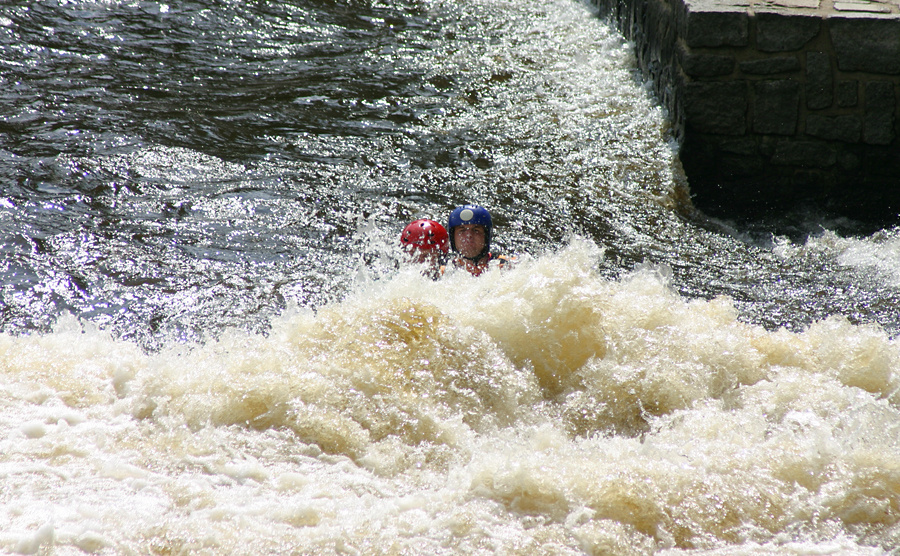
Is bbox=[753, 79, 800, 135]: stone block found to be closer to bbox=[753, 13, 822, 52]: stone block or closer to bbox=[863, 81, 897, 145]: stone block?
bbox=[753, 13, 822, 52]: stone block

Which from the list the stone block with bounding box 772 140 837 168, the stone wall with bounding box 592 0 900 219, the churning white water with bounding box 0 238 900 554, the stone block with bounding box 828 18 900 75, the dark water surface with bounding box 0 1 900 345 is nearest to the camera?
the churning white water with bounding box 0 238 900 554

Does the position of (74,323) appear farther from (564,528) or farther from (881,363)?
(881,363)

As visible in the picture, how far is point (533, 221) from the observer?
19.2 feet

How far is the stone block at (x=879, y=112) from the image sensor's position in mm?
5977

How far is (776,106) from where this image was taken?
20.2 feet

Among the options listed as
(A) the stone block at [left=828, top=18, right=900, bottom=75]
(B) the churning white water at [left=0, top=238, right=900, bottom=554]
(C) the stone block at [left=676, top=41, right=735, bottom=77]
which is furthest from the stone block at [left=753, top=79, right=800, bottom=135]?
(B) the churning white water at [left=0, top=238, right=900, bottom=554]

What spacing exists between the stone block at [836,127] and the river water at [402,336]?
0.68 meters

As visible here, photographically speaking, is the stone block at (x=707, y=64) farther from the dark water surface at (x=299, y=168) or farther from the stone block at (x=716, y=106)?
the dark water surface at (x=299, y=168)

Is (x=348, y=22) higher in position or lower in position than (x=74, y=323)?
higher

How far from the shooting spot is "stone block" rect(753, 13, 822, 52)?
5.90 meters

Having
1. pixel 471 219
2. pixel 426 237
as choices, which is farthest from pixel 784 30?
pixel 426 237

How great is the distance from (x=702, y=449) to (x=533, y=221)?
293 cm

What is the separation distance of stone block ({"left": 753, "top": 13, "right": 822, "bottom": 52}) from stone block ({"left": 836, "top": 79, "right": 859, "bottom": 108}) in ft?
1.57

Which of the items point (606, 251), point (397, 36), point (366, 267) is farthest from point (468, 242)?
point (397, 36)
